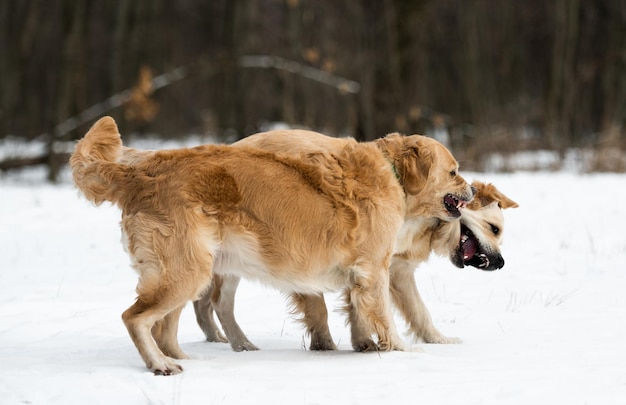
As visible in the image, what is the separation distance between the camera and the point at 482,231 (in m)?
6.36

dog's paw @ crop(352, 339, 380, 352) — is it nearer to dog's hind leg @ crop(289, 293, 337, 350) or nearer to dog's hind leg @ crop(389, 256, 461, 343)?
dog's hind leg @ crop(289, 293, 337, 350)

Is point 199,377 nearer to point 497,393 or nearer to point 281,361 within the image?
point 281,361

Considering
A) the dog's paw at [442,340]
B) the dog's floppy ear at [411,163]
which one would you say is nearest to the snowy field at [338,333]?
the dog's paw at [442,340]

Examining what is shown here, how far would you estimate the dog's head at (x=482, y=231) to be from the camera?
6320 millimetres

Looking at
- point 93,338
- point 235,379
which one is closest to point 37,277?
point 93,338

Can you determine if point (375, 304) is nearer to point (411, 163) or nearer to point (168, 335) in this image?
point (411, 163)

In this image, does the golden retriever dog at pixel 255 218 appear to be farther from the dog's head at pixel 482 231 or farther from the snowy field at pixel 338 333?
the dog's head at pixel 482 231

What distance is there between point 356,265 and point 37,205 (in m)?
7.99

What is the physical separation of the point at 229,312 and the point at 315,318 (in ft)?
2.15

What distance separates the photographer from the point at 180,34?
123 ft

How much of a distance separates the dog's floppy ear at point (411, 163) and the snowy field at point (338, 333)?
3.81 feet

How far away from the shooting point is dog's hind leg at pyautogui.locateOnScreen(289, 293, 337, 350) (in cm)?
576

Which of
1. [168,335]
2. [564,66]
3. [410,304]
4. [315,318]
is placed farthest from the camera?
[564,66]

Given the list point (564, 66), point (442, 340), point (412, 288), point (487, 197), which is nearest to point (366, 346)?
point (442, 340)
